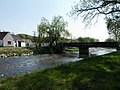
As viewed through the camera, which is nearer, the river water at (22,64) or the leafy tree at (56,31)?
the river water at (22,64)

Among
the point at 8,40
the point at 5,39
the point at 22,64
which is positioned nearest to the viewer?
the point at 22,64

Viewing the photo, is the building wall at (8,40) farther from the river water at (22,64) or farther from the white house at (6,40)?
the river water at (22,64)

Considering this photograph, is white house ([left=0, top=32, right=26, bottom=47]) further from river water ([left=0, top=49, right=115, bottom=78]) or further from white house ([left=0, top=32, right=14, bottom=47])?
river water ([left=0, top=49, right=115, bottom=78])

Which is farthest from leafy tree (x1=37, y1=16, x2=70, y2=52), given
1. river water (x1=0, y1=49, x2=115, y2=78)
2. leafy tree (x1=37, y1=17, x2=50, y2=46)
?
river water (x1=0, y1=49, x2=115, y2=78)

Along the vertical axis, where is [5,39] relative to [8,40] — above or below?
above

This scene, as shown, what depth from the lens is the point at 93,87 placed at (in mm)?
9922

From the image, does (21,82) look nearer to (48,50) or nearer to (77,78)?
(77,78)

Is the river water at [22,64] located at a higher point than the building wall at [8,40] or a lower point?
lower

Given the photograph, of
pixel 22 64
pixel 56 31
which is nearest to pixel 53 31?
pixel 56 31

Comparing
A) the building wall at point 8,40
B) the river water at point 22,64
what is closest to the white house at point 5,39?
the building wall at point 8,40

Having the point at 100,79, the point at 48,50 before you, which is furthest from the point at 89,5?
the point at 48,50

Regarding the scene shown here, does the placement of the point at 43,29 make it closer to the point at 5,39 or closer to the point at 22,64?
the point at 5,39

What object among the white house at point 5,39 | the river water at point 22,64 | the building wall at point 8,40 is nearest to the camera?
the river water at point 22,64

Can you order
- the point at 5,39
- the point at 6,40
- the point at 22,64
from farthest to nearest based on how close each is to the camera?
the point at 6,40
the point at 5,39
the point at 22,64
